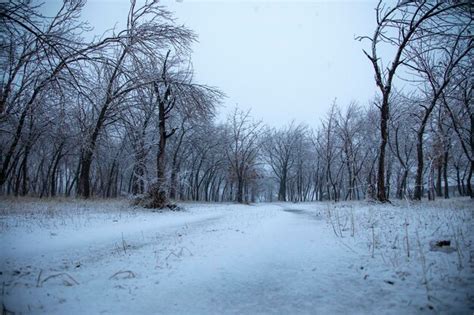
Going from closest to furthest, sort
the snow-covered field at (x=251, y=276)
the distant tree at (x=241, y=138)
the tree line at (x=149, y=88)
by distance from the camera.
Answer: the snow-covered field at (x=251, y=276) → the tree line at (x=149, y=88) → the distant tree at (x=241, y=138)

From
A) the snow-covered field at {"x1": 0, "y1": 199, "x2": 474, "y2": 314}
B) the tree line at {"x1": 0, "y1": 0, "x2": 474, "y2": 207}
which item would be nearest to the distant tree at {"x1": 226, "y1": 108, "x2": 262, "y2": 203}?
the tree line at {"x1": 0, "y1": 0, "x2": 474, "y2": 207}

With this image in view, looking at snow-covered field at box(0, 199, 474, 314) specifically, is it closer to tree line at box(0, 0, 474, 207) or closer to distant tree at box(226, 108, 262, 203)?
tree line at box(0, 0, 474, 207)

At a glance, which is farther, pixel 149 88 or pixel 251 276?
pixel 149 88

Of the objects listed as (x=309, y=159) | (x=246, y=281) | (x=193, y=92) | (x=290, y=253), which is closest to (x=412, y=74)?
(x=193, y=92)

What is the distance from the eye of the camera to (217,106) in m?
12.2

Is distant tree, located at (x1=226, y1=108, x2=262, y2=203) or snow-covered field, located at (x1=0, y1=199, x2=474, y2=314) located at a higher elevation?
distant tree, located at (x1=226, y1=108, x2=262, y2=203)

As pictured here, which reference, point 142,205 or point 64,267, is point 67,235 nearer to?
point 64,267

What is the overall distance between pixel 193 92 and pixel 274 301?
10533 millimetres

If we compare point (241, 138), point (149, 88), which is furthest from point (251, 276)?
point (241, 138)

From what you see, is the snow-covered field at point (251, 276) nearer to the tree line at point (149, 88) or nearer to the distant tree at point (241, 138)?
the tree line at point (149, 88)

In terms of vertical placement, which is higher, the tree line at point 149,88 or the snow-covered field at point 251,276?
the tree line at point 149,88

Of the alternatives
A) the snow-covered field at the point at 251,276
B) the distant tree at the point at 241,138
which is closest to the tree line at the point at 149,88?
the snow-covered field at the point at 251,276

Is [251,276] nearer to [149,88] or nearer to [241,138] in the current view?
[149,88]

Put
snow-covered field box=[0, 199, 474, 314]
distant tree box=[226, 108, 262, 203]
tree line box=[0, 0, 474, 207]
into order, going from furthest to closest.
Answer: distant tree box=[226, 108, 262, 203]
tree line box=[0, 0, 474, 207]
snow-covered field box=[0, 199, 474, 314]
